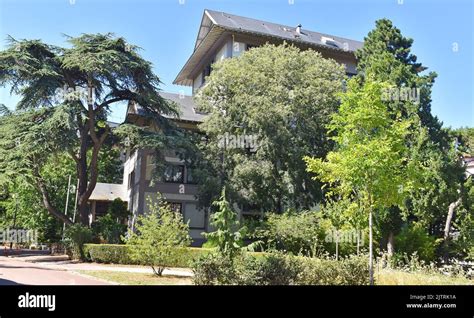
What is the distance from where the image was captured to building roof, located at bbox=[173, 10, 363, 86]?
35125mm

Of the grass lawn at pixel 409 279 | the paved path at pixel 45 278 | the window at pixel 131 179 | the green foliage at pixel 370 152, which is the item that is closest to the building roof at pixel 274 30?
the window at pixel 131 179

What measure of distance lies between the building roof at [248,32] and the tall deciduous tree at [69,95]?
10201 millimetres

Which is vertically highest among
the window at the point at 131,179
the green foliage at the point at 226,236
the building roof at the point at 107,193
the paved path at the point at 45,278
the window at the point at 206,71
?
the window at the point at 206,71

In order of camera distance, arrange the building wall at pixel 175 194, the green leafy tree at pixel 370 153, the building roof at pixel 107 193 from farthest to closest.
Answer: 1. the building roof at pixel 107 193
2. the building wall at pixel 175 194
3. the green leafy tree at pixel 370 153

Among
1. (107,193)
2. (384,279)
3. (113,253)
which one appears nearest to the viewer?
(384,279)

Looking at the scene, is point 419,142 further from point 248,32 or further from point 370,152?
point 248,32

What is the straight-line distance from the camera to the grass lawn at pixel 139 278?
14.7 metres

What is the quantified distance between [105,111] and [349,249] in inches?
649

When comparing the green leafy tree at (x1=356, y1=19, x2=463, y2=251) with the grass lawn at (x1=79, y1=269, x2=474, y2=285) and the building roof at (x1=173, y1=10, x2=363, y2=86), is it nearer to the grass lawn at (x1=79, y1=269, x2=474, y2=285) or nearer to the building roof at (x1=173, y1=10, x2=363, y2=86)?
the grass lawn at (x1=79, y1=269, x2=474, y2=285)

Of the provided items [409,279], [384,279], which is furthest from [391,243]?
[409,279]

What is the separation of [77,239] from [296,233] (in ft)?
37.9

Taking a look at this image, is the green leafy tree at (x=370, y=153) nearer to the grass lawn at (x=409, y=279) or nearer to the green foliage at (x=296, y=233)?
the grass lawn at (x=409, y=279)

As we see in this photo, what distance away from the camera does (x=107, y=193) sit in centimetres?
3794
